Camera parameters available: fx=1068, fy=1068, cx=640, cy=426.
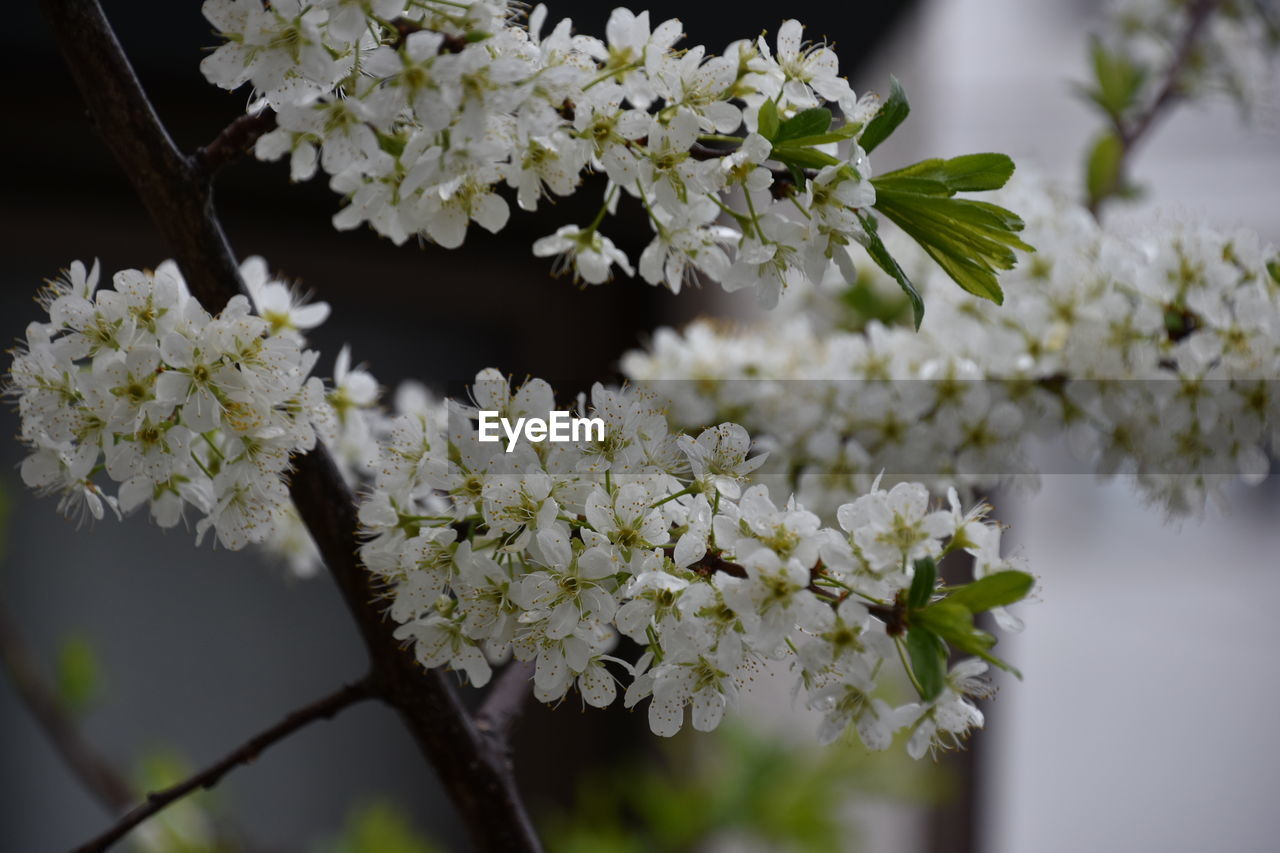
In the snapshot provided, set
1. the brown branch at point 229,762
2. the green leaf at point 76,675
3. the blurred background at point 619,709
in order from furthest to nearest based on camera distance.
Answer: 1. the blurred background at point 619,709
2. the green leaf at point 76,675
3. the brown branch at point 229,762

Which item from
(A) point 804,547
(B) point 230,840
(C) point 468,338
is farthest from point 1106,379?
(C) point 468,338

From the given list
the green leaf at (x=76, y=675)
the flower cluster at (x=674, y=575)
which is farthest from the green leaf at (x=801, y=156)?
the green leaf at (x=76, y=675)

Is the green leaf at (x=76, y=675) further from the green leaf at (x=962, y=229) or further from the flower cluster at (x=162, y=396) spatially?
the green leaf at (x=962, y=229)

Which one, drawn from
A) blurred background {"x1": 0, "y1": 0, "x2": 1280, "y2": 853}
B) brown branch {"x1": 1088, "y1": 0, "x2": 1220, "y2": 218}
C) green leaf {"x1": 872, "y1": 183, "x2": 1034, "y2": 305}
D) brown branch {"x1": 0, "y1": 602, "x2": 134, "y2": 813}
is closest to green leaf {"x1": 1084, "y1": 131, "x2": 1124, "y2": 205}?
brown branch {"x1": 1088, "y1": 0, "x2": 1220, "y2": 218}

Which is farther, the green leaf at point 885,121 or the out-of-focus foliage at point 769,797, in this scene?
the out-of-focus foliage at point 769,797

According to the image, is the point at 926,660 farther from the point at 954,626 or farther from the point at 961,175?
the point at 961,175

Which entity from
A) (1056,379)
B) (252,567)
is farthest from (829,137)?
(252,567)

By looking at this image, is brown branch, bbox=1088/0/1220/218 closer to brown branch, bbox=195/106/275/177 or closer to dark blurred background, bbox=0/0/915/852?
dark blurred background, bbox=0/0/915/852
